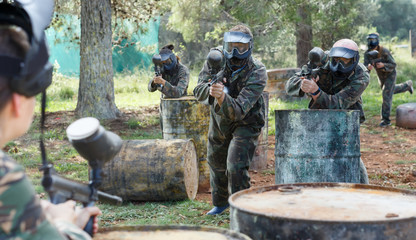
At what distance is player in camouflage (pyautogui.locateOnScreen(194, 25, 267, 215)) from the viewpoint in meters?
4.95

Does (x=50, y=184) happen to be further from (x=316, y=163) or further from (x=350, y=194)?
(x=316, y=163)

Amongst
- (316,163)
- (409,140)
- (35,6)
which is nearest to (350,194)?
(316,163)

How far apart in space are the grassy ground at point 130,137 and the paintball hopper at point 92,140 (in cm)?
310

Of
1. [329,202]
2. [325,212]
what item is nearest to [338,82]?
[329,202]

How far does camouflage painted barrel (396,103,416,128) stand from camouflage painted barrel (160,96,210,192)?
20.5 ft

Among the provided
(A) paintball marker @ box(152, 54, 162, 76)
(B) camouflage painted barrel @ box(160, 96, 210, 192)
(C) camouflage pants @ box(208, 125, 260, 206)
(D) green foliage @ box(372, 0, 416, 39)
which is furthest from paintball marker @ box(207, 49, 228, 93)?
(D) green foliage @ box(372, 0, 416, 39)

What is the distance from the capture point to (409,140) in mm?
Answer: 10383

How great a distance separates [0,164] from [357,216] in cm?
177

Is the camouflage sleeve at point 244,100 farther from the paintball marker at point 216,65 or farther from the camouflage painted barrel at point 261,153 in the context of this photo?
the camouflage painted barrel at point 261,153

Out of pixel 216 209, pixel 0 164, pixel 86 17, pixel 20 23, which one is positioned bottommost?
pixel 216 209

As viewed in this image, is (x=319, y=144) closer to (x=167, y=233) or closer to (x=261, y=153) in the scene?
(x=167, y=233)

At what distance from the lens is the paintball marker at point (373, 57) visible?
1064 cm

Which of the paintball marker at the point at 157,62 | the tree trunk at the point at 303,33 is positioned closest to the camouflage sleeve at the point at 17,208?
the paintball marker at the point at 157,62

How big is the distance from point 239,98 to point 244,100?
0.16 ft
